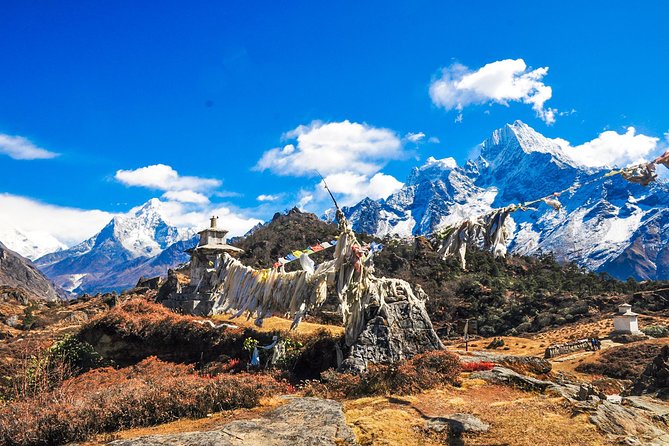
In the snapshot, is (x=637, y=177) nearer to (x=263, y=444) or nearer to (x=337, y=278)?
(x=337, y=278)

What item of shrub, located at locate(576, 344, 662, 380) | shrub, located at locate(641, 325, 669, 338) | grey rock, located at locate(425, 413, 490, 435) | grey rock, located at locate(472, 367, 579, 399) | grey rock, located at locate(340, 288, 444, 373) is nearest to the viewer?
grey rock, located at locate(425, 413, 490, 435)

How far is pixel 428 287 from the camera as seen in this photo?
4781 cm

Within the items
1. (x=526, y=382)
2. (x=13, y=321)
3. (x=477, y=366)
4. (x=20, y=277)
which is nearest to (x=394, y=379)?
(x=526, y=382)

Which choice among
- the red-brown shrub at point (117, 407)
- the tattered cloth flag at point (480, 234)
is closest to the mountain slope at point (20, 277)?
the red-brown shrub at point (117, 407)

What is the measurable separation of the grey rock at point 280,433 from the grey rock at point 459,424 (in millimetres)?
1484

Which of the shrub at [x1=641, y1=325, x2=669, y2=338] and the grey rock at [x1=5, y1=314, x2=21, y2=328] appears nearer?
the shrub at [x1=641, y1=325, x2=669, y2=338]

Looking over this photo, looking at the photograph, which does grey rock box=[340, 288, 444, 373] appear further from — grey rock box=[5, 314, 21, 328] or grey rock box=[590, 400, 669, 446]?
grey rock box=[5, 314, 21, 328]

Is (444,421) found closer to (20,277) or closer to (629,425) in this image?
(629,425)

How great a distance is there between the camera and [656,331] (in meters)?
26.8

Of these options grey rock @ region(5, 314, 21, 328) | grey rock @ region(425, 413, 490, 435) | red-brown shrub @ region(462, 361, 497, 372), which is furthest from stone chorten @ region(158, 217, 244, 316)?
grey rock @ region(5, 314, 21, 328)

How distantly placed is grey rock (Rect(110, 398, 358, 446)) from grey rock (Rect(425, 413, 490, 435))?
1.48 metres

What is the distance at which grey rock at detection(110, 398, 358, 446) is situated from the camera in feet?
22.0

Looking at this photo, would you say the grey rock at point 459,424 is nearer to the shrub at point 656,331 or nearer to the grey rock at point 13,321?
the shrub at point 656,331

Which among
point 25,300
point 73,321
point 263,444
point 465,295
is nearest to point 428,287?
point 465,295
